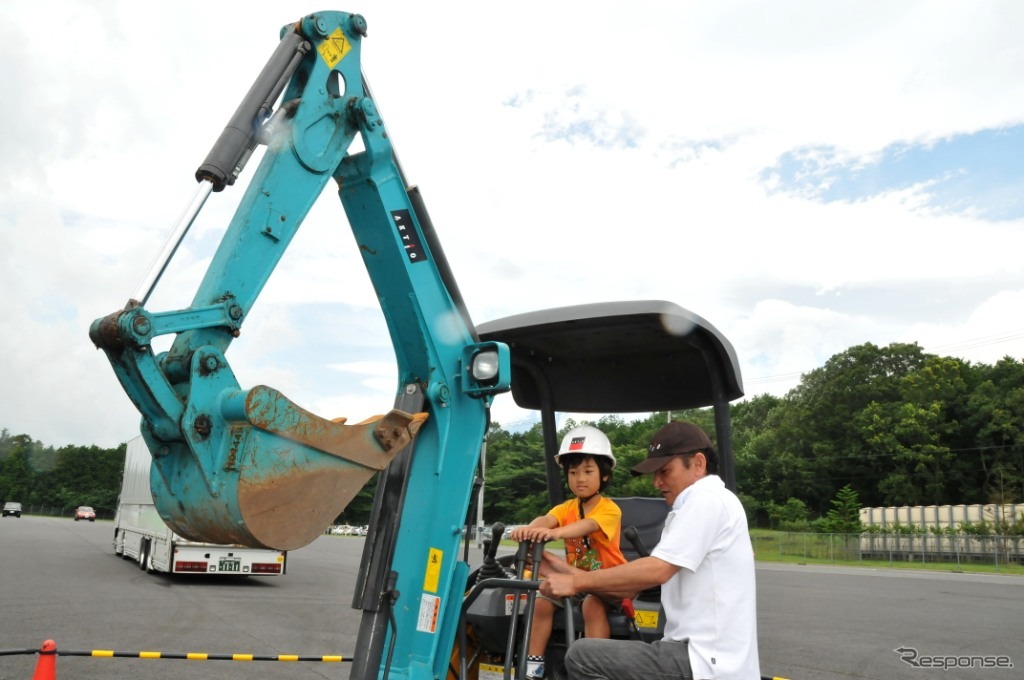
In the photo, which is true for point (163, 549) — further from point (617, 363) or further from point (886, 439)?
point (886, 439)

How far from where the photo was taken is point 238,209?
132 inches

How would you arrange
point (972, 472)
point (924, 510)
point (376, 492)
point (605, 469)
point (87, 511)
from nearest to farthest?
point (376, 492), point (605, 469), point (924, 510), point (972, 472), point (87, 511)

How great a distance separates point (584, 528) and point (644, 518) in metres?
1.08

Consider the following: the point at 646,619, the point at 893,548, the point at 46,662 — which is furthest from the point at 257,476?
the point at 893,548

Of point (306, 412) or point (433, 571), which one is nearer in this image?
point (306, 412)

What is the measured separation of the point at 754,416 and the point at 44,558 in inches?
3161

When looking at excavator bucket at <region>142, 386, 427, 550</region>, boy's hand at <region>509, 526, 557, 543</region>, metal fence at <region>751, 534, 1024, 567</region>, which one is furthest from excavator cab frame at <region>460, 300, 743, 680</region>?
metal fence at <region>751, 534, 1024, 567</region>

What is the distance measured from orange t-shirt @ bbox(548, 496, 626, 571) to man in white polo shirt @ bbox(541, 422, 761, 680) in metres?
1.05

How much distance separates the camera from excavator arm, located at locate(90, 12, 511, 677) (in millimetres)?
2900

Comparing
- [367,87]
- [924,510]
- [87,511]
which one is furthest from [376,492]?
[87,511]

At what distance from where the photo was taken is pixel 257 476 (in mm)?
2930

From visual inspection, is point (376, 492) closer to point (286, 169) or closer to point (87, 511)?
point (286, 169)

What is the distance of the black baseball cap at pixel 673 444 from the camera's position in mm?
3508

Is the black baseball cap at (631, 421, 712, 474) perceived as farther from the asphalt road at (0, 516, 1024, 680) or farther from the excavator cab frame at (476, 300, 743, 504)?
the asphalt road at (0, 516, 1024, 680)
